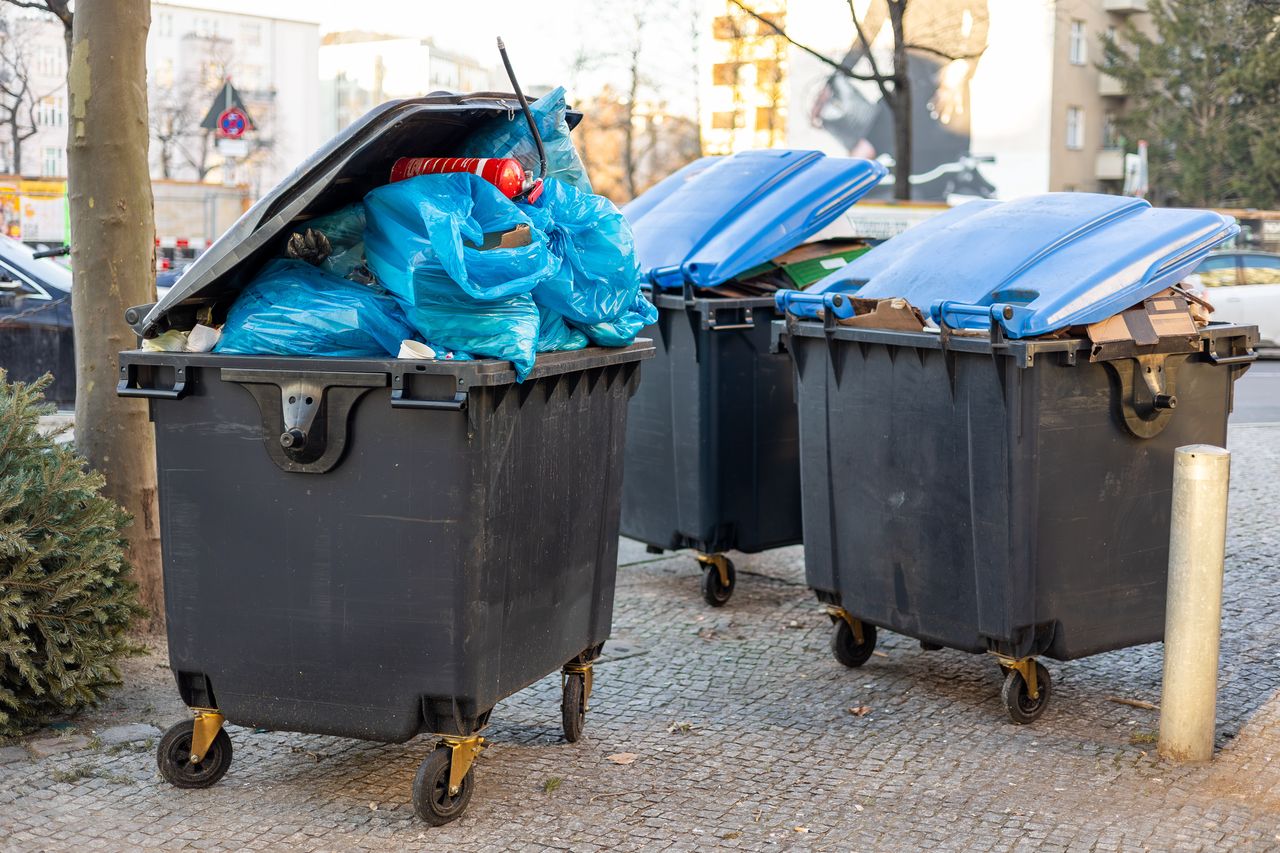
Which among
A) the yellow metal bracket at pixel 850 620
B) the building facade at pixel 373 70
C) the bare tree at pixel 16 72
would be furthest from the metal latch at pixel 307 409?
A: the building facade at pixel 373 70

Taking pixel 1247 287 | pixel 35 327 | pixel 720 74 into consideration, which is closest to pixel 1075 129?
pixel 720 74

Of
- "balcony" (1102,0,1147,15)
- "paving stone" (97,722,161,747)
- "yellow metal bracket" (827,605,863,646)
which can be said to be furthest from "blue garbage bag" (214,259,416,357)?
"balcony" (1102,0,1147,15)

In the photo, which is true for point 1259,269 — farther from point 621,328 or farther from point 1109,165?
point 1109,165

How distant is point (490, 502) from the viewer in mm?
3475

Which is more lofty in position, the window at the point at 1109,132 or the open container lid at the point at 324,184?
the window at the point at 1109,132

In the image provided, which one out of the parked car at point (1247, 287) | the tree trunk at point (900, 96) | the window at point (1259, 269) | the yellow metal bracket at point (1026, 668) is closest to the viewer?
the yellow metal bracket at point (1026, 668)

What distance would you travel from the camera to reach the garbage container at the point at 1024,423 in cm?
418

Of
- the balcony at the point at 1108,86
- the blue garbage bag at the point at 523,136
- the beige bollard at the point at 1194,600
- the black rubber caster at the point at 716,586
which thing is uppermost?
the balcony at the point at 1108,86

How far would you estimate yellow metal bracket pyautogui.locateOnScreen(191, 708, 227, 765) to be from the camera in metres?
3.73

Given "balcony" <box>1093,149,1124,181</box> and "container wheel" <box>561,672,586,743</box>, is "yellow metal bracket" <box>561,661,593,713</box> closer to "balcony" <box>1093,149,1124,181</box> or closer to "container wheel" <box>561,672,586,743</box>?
"container wheel" <box>561,672,586,743</box>

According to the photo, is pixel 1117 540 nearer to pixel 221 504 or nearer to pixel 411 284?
pixel 411 284

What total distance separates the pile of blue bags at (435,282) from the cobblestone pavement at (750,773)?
3.94 feet

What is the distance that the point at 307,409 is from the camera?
11.3 feet

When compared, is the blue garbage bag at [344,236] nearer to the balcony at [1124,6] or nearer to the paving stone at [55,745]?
the paving stone at [55,745]
